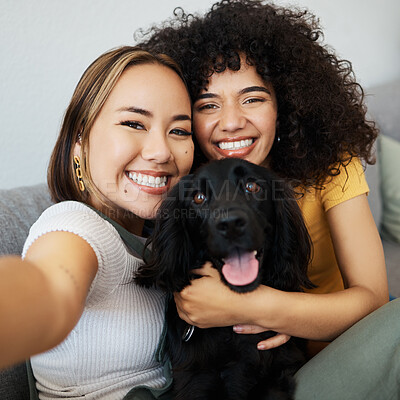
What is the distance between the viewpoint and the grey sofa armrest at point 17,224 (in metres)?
1.36

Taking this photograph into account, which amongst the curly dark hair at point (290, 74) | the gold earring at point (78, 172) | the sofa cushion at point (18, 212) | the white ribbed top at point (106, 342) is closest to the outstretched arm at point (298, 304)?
the white ribbed top at point (106, 342)

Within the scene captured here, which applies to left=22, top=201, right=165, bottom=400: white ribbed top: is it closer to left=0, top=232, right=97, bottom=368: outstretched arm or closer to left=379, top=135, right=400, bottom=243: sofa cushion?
left=0, top=232, right=97, bottom=368: outstretched arm

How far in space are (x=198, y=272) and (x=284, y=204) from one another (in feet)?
1.14

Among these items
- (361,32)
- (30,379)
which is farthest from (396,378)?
(361,32)

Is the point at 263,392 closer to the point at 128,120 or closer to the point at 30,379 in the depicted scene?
the point at 30,379

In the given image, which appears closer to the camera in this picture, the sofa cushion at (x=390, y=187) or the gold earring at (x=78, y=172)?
the gold earring at (x=78, y=172)

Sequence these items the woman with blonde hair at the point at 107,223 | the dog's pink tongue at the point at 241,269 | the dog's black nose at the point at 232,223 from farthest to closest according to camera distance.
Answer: the dog's pink tongue at the point at 241,269
the dog's black nose at the point at 232,223
the woman with blonde hair at the point at 107,223

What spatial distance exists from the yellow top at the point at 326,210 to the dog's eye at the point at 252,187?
447mm

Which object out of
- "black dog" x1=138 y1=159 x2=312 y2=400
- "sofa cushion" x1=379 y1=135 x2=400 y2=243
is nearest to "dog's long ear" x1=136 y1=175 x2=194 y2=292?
"black dog" x1=138 y1=159 x2=312 y2=400

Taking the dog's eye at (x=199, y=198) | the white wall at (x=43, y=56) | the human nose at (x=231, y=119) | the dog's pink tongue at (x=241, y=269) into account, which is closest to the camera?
the dog's pink tongue at (x=241, y=269)

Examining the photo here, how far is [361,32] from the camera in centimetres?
343

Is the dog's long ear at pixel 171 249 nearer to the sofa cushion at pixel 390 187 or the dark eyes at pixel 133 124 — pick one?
the dark eyes at pixel 133 124

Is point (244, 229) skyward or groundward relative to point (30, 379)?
skyward

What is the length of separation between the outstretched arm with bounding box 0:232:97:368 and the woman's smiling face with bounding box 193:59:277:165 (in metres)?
0.90
